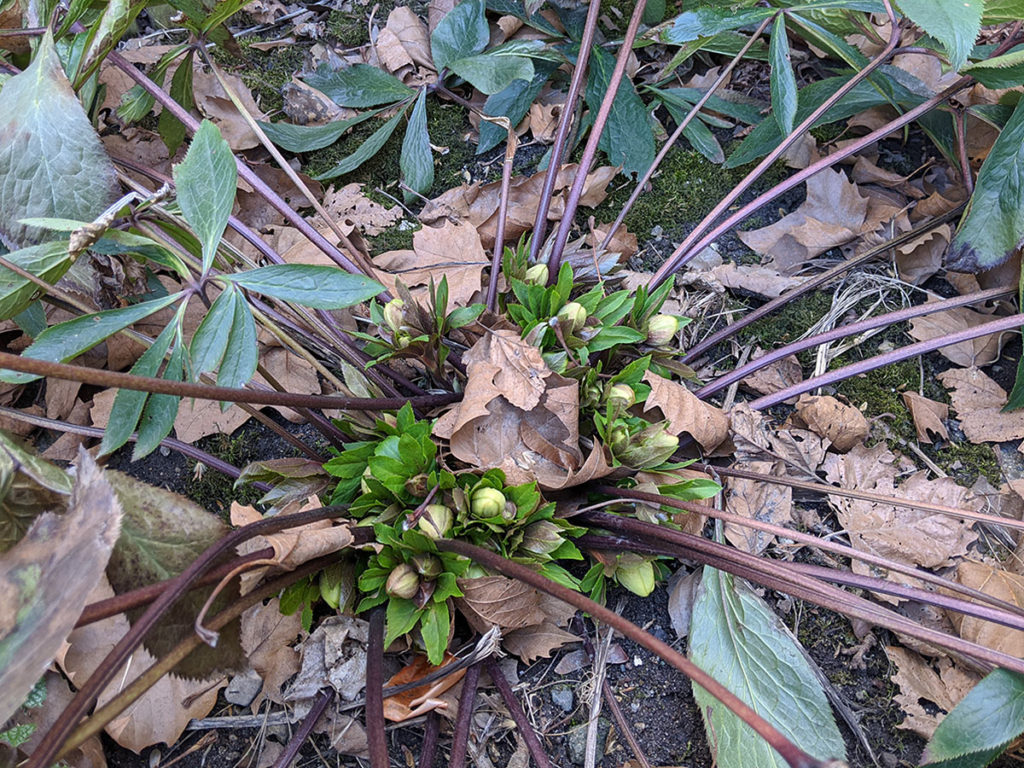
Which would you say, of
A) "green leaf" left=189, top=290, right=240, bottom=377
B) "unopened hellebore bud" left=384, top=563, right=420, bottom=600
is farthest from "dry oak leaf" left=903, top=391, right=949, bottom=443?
"green leaf" left=189, top=290, right=240, bottom=377

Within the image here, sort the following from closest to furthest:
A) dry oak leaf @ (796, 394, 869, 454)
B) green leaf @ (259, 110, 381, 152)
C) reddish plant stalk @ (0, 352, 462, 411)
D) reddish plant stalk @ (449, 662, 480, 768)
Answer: reddish plant stalk @ (0, 352, 462, 411) < reddish plant stalk @ (449, 662, 480, 768) < dry oak leaf @ (796, 394, 869, 454) < green leaf @ (259, 110, 381, 152)

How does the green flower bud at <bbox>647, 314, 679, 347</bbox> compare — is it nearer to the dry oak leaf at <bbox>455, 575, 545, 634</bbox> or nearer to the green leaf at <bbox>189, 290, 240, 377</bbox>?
the dry oak leaf at <bbox>455, 575, 545, 634</bbox>

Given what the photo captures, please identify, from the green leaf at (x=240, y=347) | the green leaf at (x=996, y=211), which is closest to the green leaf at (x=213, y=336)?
the green leaf at (x=240, y=347)

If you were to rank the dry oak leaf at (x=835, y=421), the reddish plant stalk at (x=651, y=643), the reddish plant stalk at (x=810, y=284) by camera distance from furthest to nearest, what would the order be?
the reddish plant stalk at (x=810, y=284)
the dry oak leaf at (x=835, y=421)
the reddish plant stalk at (x=651, y=643)

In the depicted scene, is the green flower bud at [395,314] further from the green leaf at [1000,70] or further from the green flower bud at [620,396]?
the green leaf at [1000,70]

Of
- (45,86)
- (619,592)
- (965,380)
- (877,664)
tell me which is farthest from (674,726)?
(45,86)

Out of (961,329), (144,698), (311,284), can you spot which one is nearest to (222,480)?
(144,698)

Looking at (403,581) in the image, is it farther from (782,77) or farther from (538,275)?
(782,77)
